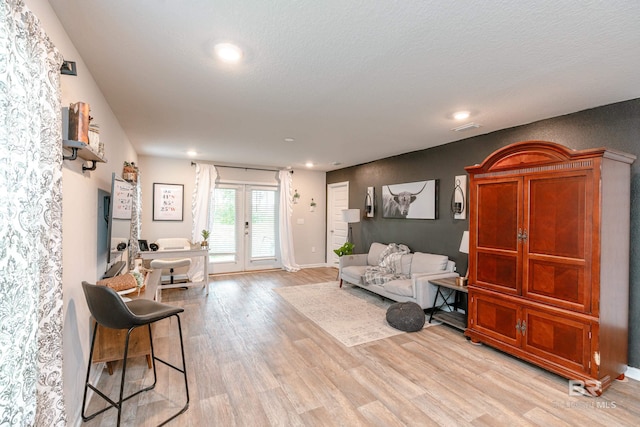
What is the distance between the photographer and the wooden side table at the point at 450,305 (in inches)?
137

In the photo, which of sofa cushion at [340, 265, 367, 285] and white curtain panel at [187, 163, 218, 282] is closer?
sofa cushion at [340, 265, 367, 285]

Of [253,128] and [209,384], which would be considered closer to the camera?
[209,384]

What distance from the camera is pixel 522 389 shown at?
7.68ft

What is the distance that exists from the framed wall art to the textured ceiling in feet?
8.22

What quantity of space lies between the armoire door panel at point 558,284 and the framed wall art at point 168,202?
228 inches

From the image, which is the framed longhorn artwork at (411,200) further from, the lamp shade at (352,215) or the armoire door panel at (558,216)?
the armoire door panel at (558,216)

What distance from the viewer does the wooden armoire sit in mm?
2305

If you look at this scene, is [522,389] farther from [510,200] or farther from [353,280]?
[353,280]

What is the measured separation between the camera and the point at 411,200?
499 cm

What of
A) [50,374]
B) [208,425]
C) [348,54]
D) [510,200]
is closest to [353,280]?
[510,200]

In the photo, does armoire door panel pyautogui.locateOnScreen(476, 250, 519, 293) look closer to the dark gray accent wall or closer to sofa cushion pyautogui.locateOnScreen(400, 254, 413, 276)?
the dark gray accent wall

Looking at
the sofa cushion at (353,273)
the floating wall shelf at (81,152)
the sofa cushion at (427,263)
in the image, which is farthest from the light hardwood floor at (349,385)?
the floating wall shelf at (81,152)

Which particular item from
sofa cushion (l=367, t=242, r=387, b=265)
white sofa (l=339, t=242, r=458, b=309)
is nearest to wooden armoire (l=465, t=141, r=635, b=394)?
white sofa (l=339, t=242, r=458, b=309)

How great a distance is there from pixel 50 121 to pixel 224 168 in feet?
16.9
